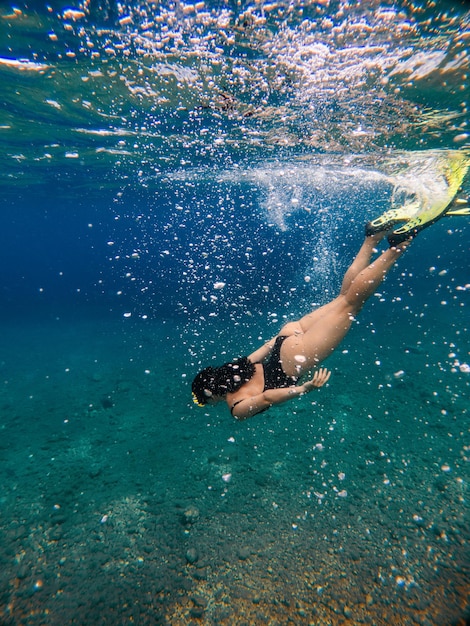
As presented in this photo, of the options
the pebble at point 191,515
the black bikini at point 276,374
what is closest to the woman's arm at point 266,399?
the black bikini at point 276,374

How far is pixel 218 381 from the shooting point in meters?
4.84

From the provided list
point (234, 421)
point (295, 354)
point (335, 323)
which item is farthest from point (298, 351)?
point (234, 421)

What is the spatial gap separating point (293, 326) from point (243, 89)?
23.1ft

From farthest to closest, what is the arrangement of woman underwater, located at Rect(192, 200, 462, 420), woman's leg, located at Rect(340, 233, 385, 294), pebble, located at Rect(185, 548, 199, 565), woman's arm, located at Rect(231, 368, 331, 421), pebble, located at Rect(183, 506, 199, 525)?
1. woman's leg, located at Rect(340, 233, 385, 294)
2. pebble, located at Rect(183, 506, 199, 525)
3. woman underwater, located at Rect(192, 200, 462, 420)
4. pebble, located at Rect(185, 548, 199, 565)
5. woman's arm, located at Rect(231, 368, 331, 421)

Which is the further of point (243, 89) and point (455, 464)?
point (243, 89)

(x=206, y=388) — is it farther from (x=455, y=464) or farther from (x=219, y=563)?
(x=455, y=464)

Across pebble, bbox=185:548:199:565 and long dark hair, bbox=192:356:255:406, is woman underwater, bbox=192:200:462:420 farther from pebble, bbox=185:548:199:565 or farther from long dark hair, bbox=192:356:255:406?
pebble, bbox=185:548:199:565

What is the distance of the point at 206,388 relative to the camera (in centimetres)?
474

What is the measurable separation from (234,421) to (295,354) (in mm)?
4364

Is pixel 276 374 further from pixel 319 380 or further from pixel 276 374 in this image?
pixel 319 380

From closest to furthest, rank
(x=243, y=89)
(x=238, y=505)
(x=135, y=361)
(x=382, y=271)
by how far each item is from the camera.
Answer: (x=382, y=271)
(x=238, y=505)
(x=243, y=89)
(x=135, y=361)

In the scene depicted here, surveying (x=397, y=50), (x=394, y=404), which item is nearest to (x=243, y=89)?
(x=397, y=50)

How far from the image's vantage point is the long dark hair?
4758 millimetres

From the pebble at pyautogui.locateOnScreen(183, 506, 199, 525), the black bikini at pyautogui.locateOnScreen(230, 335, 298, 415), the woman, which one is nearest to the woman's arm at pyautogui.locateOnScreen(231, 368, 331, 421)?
the woman
